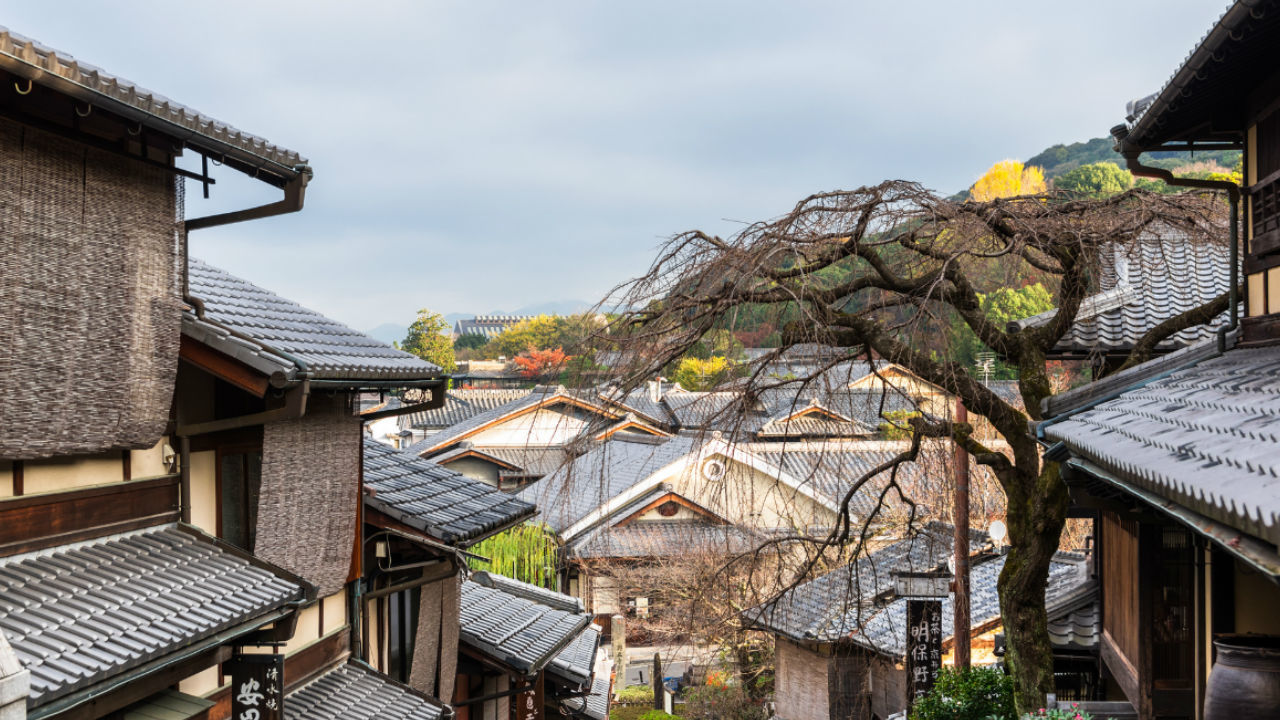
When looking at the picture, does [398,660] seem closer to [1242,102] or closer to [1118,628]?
[1118,628]

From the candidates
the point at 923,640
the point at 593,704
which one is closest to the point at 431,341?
the point at 593,704

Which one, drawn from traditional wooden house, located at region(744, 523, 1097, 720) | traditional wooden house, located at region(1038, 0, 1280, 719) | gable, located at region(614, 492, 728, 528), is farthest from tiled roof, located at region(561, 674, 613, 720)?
traditional wooden house, located at region(1038, 0, 1280, 719)

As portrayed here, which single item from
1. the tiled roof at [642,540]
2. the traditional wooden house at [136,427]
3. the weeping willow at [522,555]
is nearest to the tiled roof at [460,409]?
the tiled roof at [642,540]

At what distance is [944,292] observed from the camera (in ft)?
27.5

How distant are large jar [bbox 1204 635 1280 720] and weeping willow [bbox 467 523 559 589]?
22.4 metres

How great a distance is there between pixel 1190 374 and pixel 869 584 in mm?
14758

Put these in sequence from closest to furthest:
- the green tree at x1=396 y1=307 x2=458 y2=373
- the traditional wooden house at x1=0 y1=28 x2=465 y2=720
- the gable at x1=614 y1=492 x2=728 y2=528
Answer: the traditional wooden house at x1=0 y1=28 x2=465 y2=720, the gable at x1=614 y1=492 x2=728 y2=528, the green tree at x1=396 y1=307 x2=458 y2=373

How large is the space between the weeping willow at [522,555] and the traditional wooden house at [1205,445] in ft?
61.4

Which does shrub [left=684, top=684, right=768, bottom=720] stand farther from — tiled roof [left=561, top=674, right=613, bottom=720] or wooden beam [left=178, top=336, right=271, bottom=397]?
wooden beam [left=178, top=336, right=271, bottom=397]

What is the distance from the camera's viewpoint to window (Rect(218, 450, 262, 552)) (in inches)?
304

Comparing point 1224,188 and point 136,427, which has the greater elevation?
point 1224,188

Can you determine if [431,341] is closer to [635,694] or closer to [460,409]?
[460,409]

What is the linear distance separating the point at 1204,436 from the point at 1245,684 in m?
1.20

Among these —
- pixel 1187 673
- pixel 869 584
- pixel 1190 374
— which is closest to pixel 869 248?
pixel 1190 374
